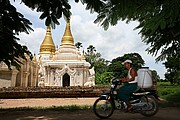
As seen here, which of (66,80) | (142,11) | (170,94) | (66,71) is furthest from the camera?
(66,80)

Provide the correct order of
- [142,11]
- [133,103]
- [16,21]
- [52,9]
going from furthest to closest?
1. [133,103]
2. [16,21]
3. [52,9]
4. [142,11]

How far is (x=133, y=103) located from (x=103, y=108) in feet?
2.72

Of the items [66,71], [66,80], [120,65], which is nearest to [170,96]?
[66,71]

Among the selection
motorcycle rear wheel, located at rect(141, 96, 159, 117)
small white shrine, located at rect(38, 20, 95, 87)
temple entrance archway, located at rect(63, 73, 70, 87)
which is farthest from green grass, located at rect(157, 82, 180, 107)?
temple entrance archway, located at rect(63, 73, 70, 87)

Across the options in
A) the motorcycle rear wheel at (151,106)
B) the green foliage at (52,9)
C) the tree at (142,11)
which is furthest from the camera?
the motorcycle rear wheel at (151,106)

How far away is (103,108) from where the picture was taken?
6.05 m

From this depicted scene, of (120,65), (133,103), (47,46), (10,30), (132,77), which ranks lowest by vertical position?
(133,103)

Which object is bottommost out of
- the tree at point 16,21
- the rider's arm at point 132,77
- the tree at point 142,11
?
the rider's arm at point 132,77

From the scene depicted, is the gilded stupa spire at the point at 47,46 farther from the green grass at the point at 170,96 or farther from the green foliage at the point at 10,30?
the green foliage at the point at 10,30

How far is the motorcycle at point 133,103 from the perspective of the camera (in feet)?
19.6

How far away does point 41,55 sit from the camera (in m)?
41.5

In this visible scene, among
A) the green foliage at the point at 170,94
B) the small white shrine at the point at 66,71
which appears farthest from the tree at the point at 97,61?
the green foliage at the point at 170,94

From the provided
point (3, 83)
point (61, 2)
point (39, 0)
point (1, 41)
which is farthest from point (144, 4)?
point (3, 83)

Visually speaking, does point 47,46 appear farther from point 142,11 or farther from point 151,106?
point 142,11
